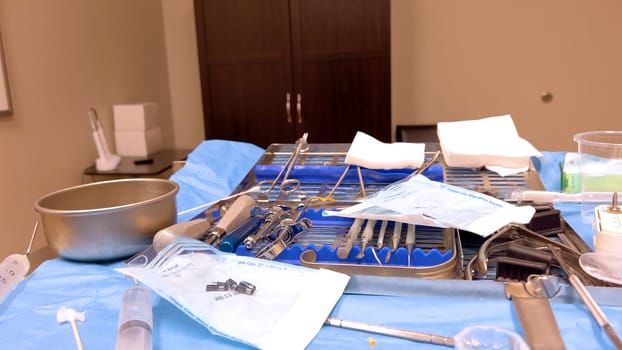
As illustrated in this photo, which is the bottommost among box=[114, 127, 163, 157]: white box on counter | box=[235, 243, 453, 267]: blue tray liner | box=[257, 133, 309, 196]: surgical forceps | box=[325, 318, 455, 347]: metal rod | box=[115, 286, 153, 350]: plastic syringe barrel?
box=[114, 127, 163, 157]: white box on counter

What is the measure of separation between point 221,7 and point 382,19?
0.83m

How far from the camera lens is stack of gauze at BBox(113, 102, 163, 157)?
2.48m

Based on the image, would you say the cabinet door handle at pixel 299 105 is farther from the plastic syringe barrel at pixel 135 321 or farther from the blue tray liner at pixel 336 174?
the plastic syringe barrel at pixel 135 321

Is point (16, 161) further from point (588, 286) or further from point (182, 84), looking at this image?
point (588, 286)

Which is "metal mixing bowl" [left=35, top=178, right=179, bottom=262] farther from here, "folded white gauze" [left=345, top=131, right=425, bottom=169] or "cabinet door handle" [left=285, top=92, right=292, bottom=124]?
"cabinet door handle" [left=285, top=92, right=292, bottom=124]

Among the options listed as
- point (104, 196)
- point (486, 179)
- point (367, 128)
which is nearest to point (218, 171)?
point (104, 196)

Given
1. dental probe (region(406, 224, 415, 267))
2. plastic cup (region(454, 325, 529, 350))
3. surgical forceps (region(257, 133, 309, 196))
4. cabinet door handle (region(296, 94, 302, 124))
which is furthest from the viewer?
cabinet door handle (region(296, 94, 302, 124))

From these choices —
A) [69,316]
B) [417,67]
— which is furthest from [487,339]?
[417,67]

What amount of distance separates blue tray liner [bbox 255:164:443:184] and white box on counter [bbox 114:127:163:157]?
151 centimetres

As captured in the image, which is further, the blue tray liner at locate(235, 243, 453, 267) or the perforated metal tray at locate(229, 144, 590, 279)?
the perforated metal tray at locate(229, 144, 590, 279)

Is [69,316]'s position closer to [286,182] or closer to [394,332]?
[394,332]

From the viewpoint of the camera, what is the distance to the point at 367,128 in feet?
8.54

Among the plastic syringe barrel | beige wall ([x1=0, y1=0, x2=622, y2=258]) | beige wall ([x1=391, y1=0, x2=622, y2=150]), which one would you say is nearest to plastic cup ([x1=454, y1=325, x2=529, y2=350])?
the plastic syringe barrel

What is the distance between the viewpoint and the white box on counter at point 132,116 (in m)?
2.48
